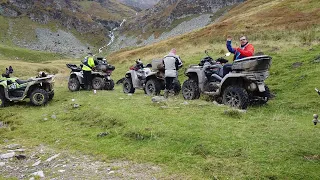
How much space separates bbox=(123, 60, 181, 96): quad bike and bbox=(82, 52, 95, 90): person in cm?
228

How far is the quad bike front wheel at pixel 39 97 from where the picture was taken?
13.9 metres

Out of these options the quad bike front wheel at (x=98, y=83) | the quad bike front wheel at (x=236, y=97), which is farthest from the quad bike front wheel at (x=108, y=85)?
the quad bike front wheel at (x=236, y=97)

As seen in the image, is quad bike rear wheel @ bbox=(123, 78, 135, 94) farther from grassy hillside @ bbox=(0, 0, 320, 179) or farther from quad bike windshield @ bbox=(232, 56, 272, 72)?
quad bike windshield @ bbox=(232, 56, 272, 72)

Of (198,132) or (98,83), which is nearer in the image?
(198,132)

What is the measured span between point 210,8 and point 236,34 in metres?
77.2

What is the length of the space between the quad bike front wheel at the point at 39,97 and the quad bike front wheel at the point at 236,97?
322 inches

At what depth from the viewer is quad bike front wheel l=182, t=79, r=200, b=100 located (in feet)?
41.4

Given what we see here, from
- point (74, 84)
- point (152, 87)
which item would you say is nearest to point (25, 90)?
point (74, 84)

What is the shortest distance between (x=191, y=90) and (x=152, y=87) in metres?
2.99

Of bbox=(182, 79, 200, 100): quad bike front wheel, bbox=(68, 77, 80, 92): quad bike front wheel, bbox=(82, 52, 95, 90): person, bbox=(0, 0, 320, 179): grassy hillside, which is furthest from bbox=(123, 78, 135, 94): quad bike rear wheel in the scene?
bbox=(182, 79, 200, 100): quad bike front wheel

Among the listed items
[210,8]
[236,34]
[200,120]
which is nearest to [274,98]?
[200,120]

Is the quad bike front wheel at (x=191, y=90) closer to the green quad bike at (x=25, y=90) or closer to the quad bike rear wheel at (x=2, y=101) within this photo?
the green quad bike at (x=25, y=90)

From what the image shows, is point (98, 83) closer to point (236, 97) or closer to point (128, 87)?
point (128, 87)

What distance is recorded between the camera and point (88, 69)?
17594mm
